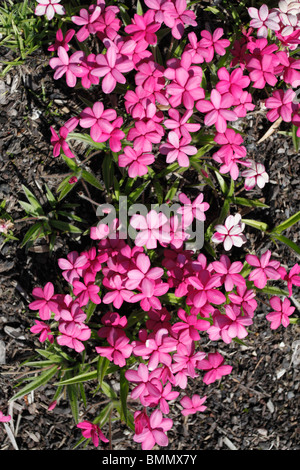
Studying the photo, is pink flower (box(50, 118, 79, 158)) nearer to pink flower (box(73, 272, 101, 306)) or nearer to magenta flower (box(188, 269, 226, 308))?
pink flower (box(73, 272, 101, 306))

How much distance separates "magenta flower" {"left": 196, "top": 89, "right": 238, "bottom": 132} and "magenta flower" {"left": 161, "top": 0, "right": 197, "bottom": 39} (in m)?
0.38

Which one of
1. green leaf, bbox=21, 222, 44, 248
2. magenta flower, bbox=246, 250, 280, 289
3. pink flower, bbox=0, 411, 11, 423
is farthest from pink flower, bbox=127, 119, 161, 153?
pink flower, bbox=0, 411, 11, 423

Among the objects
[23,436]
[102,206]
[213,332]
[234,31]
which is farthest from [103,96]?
[23,436]

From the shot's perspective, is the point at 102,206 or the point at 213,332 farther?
the point at 102,206

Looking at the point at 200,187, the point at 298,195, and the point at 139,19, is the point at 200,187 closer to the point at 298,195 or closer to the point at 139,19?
the point at 298,195

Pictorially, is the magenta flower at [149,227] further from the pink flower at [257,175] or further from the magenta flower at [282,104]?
the magenta flower at [282,104]

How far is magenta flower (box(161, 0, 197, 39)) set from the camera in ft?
6.81

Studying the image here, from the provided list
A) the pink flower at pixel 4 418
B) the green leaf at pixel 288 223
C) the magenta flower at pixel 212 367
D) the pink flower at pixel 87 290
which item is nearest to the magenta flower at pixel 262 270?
the magenta flower at pixel 212 367

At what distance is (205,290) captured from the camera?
1.97 metres

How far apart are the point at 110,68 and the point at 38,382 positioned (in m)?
1.69

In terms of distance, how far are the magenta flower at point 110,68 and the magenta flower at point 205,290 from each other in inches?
37.3

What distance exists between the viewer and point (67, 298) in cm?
203

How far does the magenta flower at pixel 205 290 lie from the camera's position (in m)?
1.94
